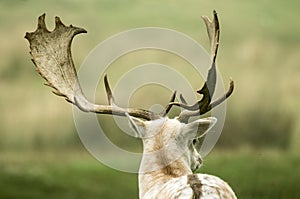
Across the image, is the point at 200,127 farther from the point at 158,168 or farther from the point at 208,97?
the point at 158,168

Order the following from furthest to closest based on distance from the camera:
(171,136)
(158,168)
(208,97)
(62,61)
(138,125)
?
(62,61) < (208,97) < (138,125) < (171,136) < (158,168)

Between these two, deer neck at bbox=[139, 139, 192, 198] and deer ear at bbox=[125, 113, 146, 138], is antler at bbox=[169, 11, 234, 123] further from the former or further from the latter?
deer neck at bbox=[139, 139, 192, 198]

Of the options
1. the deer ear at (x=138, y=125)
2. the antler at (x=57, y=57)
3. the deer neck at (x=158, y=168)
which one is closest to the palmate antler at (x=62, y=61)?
the antler at (x=57, y=57)

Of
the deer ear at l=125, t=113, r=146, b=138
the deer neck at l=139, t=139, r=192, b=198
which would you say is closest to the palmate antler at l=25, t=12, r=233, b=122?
the deer ear at l=125, t=113, r=146, b=138

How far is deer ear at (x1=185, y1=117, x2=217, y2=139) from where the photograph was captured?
1170cm

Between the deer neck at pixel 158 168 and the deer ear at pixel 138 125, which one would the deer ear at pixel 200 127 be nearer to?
the deer neck at pixel 158 168

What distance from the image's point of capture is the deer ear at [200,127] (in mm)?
11695

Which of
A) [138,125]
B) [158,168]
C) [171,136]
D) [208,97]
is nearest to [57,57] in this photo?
[138,125]

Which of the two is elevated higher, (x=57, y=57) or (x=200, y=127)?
(x=57, y=57)

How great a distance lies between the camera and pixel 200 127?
464 inches

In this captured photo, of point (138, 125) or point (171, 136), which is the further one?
point (138, 125)

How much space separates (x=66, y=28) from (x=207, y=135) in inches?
104

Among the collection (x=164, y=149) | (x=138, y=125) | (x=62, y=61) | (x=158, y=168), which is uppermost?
(x=62, y=61)

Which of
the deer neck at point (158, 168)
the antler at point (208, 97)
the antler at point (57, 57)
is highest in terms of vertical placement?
the antler at point (57, 57)
